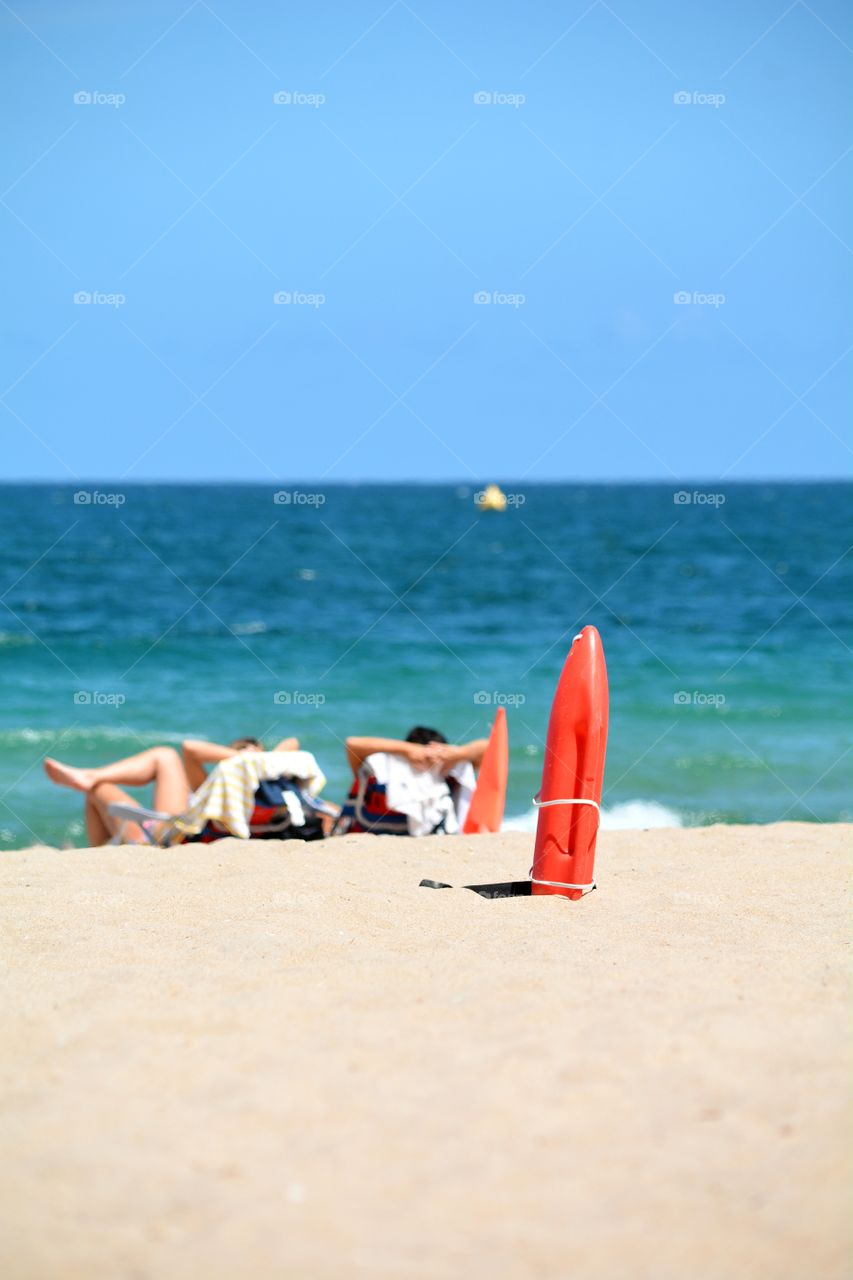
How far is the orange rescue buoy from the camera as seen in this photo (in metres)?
8.02

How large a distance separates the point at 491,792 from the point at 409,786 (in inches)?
20.4

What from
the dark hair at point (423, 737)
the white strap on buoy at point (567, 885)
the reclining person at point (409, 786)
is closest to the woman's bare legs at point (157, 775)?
the reclining person at point (409, 786)

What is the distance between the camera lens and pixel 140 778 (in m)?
8.75

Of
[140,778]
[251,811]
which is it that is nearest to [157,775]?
[140,778]

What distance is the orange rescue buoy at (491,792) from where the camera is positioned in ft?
26.3

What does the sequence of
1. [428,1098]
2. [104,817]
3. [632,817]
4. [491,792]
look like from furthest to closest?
[632,817] < [104,817] < [491,792] < [428,1098]

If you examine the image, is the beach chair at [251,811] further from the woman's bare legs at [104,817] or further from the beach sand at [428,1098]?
the beach sand at [428,1098]

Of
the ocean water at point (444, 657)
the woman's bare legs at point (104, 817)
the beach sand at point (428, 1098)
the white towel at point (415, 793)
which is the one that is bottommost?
the beach sand at point (428, 1098)

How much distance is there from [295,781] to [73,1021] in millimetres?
4068

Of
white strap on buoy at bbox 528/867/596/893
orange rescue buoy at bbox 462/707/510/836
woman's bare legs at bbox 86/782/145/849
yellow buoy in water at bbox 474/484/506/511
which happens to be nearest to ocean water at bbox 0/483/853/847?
woman's bare legs at bbox 86/782/145/849

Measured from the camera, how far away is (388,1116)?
3.13m

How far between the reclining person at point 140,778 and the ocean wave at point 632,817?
2.48 metres

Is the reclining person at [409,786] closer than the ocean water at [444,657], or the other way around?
the reclining person at [409,786]

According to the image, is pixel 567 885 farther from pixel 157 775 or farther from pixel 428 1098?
pixel 157 775
